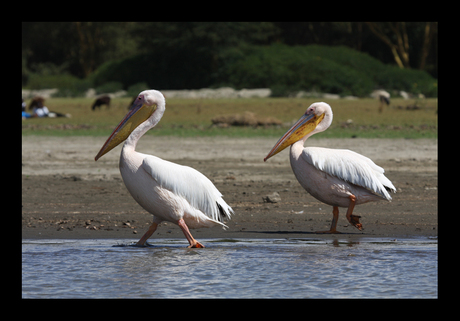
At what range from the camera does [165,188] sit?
538cm

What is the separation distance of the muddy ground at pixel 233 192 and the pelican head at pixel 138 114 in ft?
2.92

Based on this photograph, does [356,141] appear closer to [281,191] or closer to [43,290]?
[281,191]

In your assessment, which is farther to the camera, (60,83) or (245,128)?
(60,83)

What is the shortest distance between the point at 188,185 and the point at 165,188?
0.19m

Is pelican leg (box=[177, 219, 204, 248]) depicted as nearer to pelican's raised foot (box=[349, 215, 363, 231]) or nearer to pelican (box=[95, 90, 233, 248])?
pelican (box=[95, 90, 233, 248])

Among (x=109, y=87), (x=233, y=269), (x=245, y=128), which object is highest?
(x=109, y=87)

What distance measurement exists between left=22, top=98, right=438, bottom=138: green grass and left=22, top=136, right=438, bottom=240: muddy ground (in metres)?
1.51

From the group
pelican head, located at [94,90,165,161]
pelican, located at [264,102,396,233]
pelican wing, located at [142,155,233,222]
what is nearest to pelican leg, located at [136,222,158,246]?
pelican wing, located at [142,155,233,222]

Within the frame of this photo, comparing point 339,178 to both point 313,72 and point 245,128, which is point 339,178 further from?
point 313,72

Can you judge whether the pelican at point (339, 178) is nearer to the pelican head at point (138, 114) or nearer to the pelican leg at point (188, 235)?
the pelican leg at point (188, 235)

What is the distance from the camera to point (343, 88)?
29.8 meters

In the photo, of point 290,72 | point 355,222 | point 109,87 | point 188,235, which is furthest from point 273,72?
point 188,235
